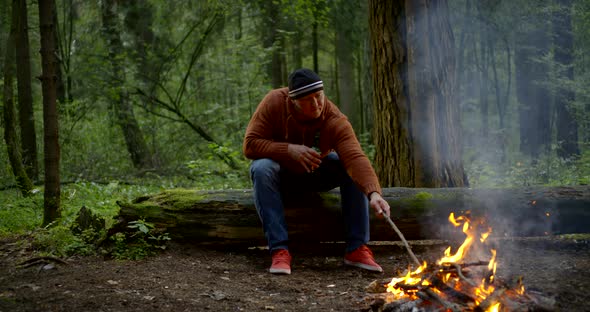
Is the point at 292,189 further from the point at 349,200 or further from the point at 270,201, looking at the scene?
the point at 349,200

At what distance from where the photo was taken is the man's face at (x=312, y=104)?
13.9ft

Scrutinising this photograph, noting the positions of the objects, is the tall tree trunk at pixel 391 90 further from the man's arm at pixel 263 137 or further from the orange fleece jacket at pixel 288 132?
the man's arm at pixel 263 137

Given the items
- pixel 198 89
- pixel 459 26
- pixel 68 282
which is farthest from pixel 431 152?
pixel 459 26

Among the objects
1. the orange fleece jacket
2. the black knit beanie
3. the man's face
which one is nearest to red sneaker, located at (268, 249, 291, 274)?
the orange fleece jacket

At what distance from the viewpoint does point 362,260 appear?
4.43m

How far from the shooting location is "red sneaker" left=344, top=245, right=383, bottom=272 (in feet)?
14.4

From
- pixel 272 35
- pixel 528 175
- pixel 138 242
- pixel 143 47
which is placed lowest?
pixel 528 175

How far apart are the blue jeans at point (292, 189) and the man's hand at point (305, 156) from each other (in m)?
0.26

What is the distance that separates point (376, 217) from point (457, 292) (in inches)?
67.8

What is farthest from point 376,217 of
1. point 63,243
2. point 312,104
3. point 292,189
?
point 63,243

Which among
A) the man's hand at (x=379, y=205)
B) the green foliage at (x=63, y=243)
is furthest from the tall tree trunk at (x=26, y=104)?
the man's hand at (x=379, y=205)

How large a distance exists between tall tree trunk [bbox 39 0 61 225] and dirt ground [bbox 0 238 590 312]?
716mm

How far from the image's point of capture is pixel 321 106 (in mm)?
4301

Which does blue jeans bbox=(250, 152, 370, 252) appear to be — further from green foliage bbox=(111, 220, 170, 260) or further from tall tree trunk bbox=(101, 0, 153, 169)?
tall tree trunk bbox=(101, 0, 153, 169)
